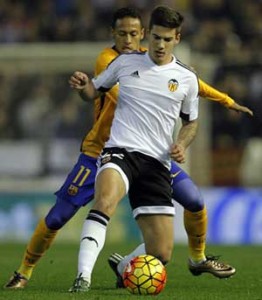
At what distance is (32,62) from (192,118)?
1253cm

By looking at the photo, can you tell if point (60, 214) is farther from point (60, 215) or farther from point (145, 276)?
point (145, 276)

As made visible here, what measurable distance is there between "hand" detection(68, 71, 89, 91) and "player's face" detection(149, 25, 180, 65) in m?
0.62

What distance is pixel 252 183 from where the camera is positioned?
21.4 m

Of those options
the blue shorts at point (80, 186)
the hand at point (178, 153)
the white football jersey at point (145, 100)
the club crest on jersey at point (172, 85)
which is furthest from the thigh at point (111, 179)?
the blue shorts at point (80, 186)

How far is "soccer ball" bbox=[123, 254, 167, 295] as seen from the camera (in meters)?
9.27

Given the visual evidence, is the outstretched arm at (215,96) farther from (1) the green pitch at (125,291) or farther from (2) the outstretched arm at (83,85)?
(1) the green pitch at (125,291)

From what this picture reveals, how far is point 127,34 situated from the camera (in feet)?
34.5

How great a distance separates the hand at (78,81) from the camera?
9484 millimetres

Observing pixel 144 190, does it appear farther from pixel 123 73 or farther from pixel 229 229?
pixel 229 229

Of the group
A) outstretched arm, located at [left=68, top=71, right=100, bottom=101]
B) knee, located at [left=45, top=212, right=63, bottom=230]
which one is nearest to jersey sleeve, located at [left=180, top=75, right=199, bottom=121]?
outstretched arm, located at [left=68, top=71, right=100, bottom=101]

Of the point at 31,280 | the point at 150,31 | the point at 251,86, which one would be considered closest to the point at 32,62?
the point at 251,86

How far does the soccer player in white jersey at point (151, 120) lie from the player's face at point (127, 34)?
63 cm

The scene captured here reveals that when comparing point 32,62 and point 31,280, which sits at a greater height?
point 31,280

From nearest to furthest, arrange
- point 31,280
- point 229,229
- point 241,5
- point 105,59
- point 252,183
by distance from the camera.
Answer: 1. point 105,59
2. point 31,280
3. point 229,229
4. point 252,183
5. point 241,5
